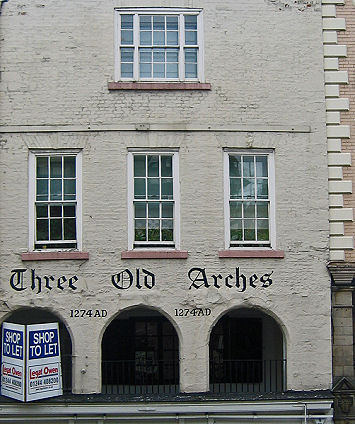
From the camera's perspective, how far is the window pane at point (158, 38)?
14859 mm

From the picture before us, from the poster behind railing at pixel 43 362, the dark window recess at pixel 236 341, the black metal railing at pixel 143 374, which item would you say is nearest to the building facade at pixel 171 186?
the poster behind railing at pixel 43 362

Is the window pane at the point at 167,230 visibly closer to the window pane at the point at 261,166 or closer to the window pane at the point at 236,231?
the window pane at the point at 236,231

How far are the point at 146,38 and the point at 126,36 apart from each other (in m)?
0.43

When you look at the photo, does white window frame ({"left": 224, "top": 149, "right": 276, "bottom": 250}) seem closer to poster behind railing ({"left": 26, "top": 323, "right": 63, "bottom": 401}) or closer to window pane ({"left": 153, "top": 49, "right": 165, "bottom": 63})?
window pane ({"left": 153, "top": 49, "right": 165, "bottom": 63})

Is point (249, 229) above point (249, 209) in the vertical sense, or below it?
below

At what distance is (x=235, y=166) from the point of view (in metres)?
14.7

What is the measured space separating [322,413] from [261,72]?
7.11 metres

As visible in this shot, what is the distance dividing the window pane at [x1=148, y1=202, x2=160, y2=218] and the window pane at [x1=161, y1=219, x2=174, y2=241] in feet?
0.70

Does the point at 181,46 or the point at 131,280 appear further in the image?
the point at 181,46

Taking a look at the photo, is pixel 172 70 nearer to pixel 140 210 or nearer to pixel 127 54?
pixel 127 54

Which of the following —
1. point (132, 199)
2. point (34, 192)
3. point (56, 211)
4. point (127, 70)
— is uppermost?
point (127, 70)

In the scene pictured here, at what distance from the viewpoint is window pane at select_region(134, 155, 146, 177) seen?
14578mm

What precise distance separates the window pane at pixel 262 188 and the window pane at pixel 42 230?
14.7 ft

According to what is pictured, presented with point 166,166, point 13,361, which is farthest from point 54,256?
point 166,166
